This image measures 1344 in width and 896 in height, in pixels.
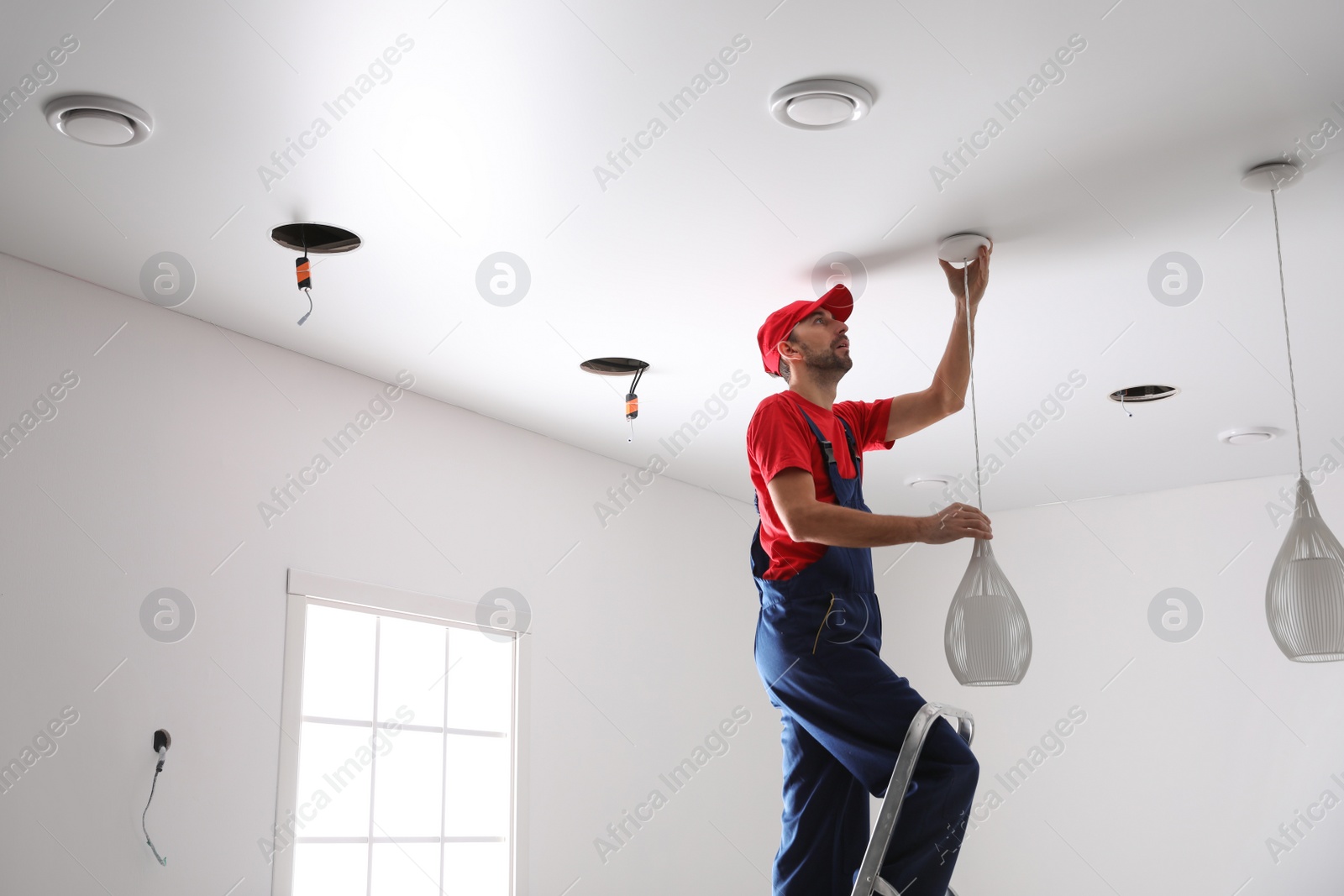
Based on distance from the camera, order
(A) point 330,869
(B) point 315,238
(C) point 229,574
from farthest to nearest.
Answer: (A) point 330,869 → (C) point 229,574 → (B) point 315,238

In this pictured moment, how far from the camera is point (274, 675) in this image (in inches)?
147

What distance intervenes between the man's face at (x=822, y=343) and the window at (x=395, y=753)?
1.89 metres

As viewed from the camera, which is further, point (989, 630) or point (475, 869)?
point (475, 869)

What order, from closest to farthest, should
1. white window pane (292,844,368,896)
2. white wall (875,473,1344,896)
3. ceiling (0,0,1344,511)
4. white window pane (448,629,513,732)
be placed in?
1. ceiling (0,0,1344,511)
2. white window pane (292,844,368,896)
3. white window pane (448,629,513,732)
4. white wall (875,473,1344,896)

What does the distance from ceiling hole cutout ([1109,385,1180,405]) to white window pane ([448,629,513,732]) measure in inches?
98.4

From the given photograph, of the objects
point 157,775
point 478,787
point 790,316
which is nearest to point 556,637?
point 478,787

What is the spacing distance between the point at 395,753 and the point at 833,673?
7.37 feet

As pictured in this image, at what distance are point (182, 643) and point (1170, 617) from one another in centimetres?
449

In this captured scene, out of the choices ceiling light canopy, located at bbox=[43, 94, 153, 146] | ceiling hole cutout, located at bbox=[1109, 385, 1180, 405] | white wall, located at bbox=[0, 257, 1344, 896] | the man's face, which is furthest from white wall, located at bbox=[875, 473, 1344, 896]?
ceiling light canopy, located at bbox=[43, 94, 153, 146]

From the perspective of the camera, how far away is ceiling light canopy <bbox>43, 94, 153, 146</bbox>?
8.36 feet

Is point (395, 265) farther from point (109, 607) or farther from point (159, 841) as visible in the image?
point (159, 841)

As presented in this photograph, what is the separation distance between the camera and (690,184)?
295 cm

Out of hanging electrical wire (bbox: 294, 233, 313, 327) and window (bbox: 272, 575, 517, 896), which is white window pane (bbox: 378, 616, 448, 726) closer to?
window (bbox: 272, 575, 517, 896)

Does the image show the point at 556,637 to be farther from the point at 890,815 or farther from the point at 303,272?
the point at 890,815
